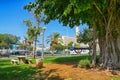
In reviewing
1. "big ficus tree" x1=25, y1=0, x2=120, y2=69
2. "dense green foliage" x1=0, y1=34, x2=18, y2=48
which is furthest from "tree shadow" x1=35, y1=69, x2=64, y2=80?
"dense green foliage" x1=0, y1=34, x2=18, y2=48

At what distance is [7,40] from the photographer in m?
115

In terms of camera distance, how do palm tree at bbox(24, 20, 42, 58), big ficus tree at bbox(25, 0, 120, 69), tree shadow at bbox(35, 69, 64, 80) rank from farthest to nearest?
1. palm tree at bbox(24, 20, 42, 58)
2. big ficus tree at bbox(25, 0, 120, 69)
3. tree shadow at bbox(35, 69, 64, 80)

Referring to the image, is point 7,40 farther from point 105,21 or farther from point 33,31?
point 105,21

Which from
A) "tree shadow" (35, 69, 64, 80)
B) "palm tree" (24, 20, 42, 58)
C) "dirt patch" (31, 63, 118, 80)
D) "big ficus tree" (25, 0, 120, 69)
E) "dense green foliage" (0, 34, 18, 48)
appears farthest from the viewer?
"dense green foliage" (0, 34, 18, 48)

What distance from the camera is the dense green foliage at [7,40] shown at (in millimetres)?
102594

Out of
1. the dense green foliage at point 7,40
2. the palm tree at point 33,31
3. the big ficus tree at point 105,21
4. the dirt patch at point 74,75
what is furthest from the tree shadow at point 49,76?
the dense green foliage at point 7,40

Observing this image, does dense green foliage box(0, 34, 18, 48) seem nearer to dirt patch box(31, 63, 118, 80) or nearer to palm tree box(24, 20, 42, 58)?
palm tree box(24, 20, 42, 58)

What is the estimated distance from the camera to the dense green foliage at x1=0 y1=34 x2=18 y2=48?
10259cm

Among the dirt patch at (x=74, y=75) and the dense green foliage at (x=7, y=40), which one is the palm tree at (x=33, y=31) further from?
the dense green foliage at (x=7, y=40)

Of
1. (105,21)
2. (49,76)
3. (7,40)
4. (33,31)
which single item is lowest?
(49,76)

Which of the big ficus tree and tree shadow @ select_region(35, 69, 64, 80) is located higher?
the big ficus tree

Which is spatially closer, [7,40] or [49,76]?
[49,76]

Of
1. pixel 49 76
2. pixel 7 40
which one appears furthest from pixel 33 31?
pixel 7 40

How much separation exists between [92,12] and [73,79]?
16.7ft
